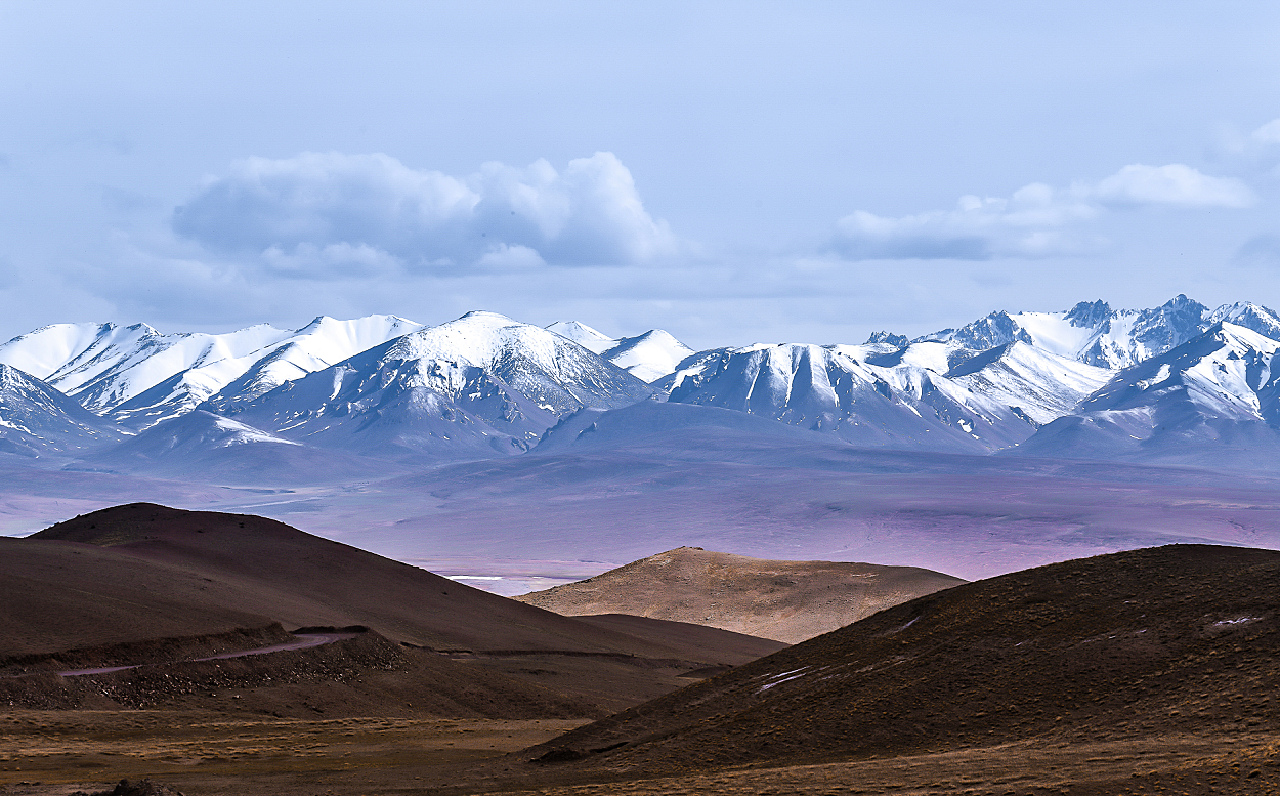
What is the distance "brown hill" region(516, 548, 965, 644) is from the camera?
103312 millimetres

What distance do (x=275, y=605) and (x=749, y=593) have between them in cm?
5834

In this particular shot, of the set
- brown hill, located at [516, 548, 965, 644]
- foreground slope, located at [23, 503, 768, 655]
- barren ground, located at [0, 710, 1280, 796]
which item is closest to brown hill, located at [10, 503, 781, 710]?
foreground slope, located at [23, 503, 768, 655]

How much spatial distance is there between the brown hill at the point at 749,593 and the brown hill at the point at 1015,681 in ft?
195

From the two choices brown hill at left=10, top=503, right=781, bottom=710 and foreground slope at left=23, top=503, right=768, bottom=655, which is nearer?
brown hill at left=10, top=503, right=781, bottom=710

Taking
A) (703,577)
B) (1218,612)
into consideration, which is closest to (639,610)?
(703,577)

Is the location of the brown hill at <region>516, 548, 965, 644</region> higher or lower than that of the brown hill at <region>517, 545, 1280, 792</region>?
lower

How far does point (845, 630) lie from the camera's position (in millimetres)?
42031

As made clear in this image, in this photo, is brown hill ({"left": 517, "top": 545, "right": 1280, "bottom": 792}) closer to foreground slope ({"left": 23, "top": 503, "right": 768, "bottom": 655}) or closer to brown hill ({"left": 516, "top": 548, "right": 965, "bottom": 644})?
foreground slope ({"left": 23, "top": 503, "right": 768, "bottom": 655})

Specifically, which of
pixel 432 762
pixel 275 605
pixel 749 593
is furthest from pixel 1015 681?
pixel 749 593

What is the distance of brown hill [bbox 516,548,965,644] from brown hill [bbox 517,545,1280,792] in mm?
59566

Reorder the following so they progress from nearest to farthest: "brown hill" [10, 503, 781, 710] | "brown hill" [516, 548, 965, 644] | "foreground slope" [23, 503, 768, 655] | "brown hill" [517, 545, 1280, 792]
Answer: "brown hill" [517, 545, 1280, 792], "brown hill" [10, 503, 781, 710], "foreground slope" [23, 503, 768, 655], "brown hill" [516, 548, 965, 644]

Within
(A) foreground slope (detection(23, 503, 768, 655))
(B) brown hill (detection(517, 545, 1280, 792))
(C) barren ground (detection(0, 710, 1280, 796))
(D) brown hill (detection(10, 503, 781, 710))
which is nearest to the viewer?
(C) barren ground (detection(0, 710, 1280, 796))

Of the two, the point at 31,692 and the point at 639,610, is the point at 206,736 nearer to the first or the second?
the point at 31,692

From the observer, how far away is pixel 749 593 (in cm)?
11156
